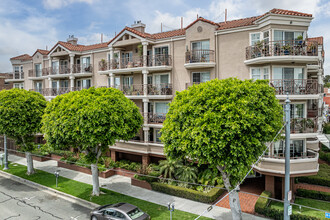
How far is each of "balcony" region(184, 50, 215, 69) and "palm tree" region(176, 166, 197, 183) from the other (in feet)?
29.6

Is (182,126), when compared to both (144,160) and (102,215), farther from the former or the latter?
(144,160)

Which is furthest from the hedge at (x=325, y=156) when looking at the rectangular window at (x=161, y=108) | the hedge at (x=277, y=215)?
the rectangular window at (x=161, y=108)

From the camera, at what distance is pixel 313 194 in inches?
738

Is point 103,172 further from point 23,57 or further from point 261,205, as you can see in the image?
point 23,57

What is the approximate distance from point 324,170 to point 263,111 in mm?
14550

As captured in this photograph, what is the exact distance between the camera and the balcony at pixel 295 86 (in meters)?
18.7

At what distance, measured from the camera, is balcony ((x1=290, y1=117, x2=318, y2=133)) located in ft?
61.3

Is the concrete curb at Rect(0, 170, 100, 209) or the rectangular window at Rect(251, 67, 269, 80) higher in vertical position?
the rectangular window at Rect(251, 67, 269, 80)

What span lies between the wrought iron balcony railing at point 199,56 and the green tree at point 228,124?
881 cm

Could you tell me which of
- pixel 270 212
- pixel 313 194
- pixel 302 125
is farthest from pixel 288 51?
pixel 270 212

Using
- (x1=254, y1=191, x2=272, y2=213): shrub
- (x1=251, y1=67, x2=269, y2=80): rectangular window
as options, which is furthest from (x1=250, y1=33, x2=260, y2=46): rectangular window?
(x1=254, y1=191, x2=272, y2=213): shrub

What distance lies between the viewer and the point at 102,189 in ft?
68.3

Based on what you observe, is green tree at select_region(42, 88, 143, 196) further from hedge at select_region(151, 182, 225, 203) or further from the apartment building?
the apartment building

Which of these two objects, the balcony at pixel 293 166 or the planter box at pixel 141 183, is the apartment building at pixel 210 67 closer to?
the balcony at pixel 293 166
